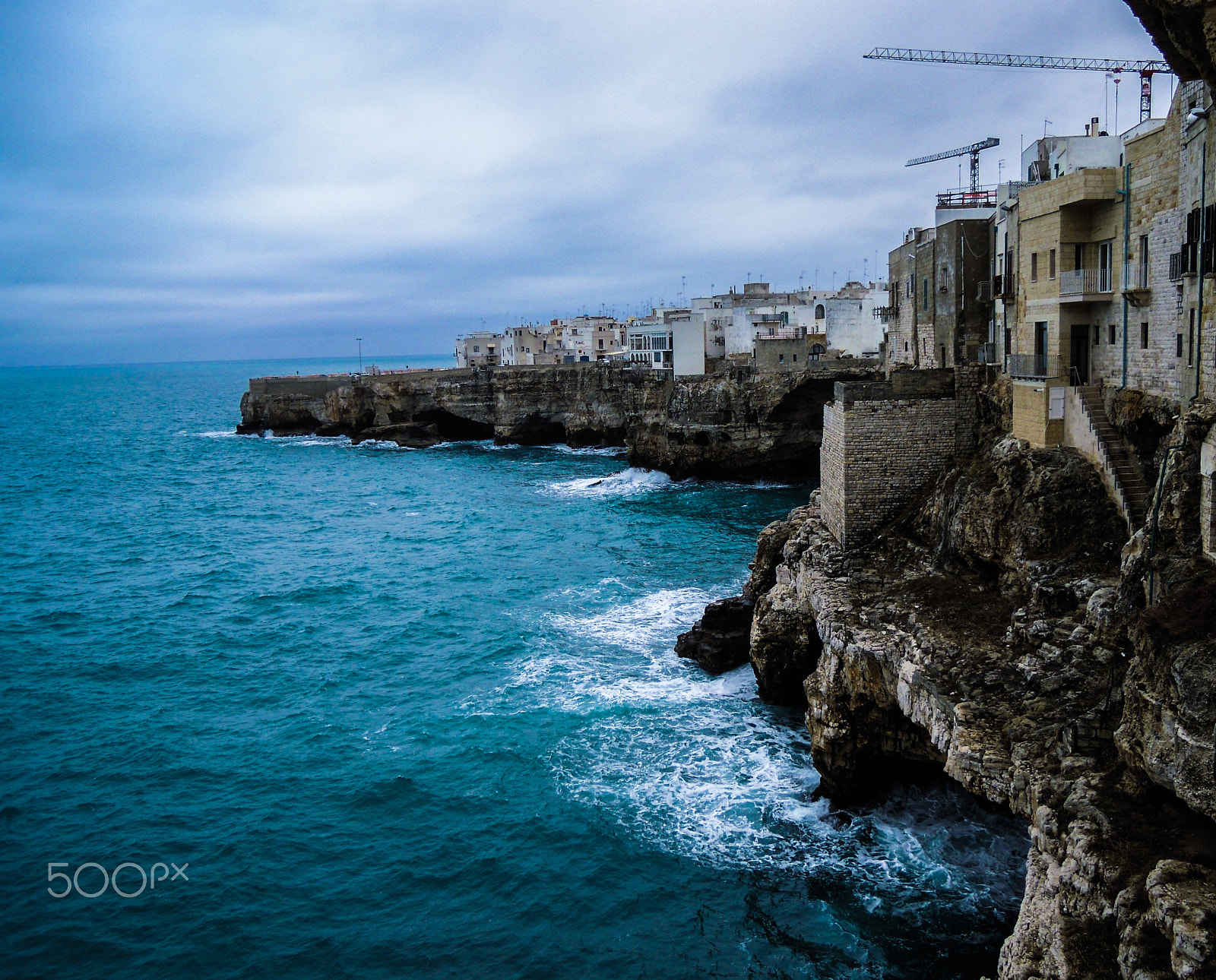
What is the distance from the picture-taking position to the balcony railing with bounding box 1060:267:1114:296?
70.9 ft

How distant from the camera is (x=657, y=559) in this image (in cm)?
4081

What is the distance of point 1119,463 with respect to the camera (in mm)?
19375

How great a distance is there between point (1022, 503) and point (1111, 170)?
7.80 m

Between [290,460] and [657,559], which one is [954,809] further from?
[290,460]

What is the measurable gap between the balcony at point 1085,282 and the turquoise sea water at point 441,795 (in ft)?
38.9

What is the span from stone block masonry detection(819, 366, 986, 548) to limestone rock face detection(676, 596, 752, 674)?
14.1ft

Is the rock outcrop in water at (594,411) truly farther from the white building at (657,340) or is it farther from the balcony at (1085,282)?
the balcony at (1085,282)

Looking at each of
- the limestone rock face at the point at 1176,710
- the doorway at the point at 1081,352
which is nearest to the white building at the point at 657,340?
the doorway at the point at 1081,352

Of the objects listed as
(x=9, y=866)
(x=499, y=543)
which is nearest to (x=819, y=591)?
(x=9, y=866)

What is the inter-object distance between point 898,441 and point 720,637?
7587mm

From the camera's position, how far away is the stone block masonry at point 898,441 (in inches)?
1017

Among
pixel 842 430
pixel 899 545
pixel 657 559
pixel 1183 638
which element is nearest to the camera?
pixel 1183 638

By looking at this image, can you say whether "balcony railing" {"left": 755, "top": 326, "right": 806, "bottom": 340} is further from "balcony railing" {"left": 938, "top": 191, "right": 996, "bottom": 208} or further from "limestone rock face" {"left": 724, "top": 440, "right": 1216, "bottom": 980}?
"limestone rock face" {"left": 724, "top": 440, "right": 1216, "bottom": 980}

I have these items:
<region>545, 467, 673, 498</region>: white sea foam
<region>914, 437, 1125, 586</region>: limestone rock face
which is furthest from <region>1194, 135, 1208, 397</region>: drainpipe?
<region>545, 467, 673, 498</region>: white sea foam
